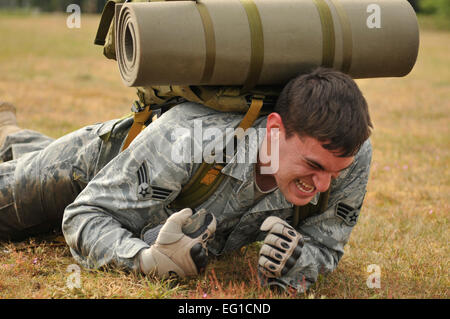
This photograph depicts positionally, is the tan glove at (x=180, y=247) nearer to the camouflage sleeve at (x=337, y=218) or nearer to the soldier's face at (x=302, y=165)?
the soldier's face at (x=302, y=165)

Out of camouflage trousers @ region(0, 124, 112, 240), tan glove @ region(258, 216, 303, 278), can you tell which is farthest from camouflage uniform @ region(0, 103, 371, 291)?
camouflage trousers @ region(0, 124, 112, 240)

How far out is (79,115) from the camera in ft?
35.1

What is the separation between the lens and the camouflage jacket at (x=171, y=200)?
3.78 m

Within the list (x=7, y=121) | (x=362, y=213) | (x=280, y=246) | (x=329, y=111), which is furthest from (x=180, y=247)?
(x=7, y=121)

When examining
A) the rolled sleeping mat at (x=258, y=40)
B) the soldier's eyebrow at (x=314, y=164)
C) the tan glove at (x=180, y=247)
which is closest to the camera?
the rolled sleeping mat at (x=258, y=40)

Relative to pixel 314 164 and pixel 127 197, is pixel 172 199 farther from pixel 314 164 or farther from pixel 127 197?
pixel 314 164

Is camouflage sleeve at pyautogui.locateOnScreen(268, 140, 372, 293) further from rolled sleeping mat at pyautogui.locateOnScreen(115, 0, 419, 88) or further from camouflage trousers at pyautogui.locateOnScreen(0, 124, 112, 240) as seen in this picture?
camouflage trousers at pyautogui.locateOnScreen(0, 124, 112, 240)

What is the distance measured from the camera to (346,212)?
4.17 metres

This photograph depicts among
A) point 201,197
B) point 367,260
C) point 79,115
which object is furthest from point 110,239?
point 79,115

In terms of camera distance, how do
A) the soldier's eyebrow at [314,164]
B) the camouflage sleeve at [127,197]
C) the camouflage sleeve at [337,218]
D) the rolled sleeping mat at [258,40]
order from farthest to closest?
the camouflage sleeve at [337,218] < the camouflage sleeve at [127,197] < the soldier's eyebrow at [314,164] < the rolled sleeping mat at [258,40]

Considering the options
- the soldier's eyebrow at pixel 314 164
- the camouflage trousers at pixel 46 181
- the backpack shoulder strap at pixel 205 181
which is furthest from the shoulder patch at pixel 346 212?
the camouflage trousers at pixel 46 181

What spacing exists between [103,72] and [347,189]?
47.3ft

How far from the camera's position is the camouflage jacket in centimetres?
378

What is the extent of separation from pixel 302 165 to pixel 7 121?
3.85m
